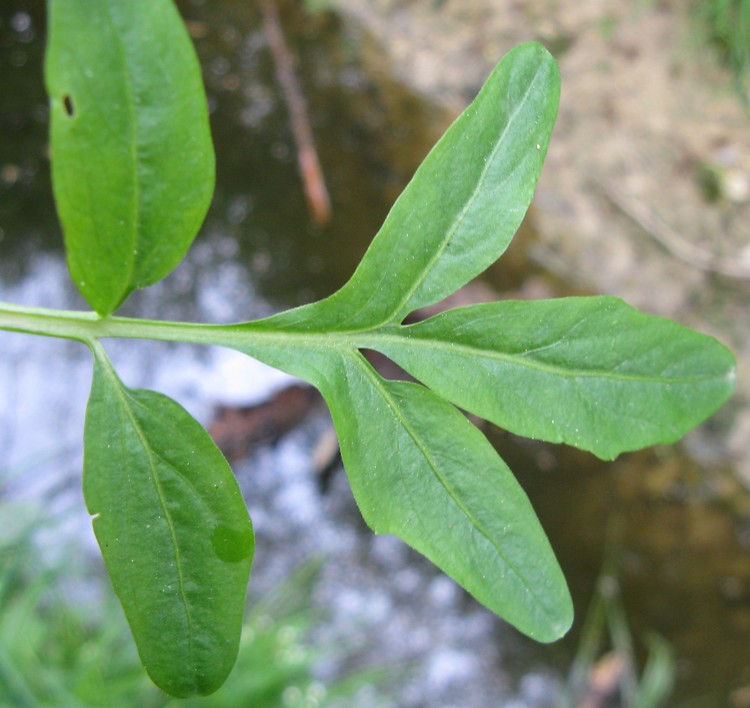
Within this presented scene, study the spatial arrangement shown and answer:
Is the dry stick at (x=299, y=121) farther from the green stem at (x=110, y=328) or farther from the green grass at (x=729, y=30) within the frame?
the green stem at (x=110, y=328)

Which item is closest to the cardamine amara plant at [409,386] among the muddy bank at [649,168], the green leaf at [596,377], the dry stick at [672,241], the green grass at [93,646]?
the green leaf at [596,377]

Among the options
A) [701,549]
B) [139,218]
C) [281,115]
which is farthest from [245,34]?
[139,218]

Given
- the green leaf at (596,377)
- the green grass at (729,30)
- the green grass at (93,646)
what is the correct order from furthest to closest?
the green grass at (729,30), the green grass at (93,646), the green leaf at (596,377)

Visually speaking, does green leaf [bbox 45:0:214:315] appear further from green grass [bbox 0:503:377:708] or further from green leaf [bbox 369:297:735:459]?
green grass [bbox 0:503:377:708]

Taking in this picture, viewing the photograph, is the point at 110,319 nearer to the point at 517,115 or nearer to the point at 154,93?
the point at 154,93

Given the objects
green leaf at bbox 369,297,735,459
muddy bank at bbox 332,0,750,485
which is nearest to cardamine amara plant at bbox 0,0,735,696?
green leaf at bbox 369,297,735,459

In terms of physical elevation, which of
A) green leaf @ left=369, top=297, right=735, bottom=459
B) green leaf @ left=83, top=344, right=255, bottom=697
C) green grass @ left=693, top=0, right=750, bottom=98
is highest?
green leaf @ left=369, top=297, right=735, bottom=459
